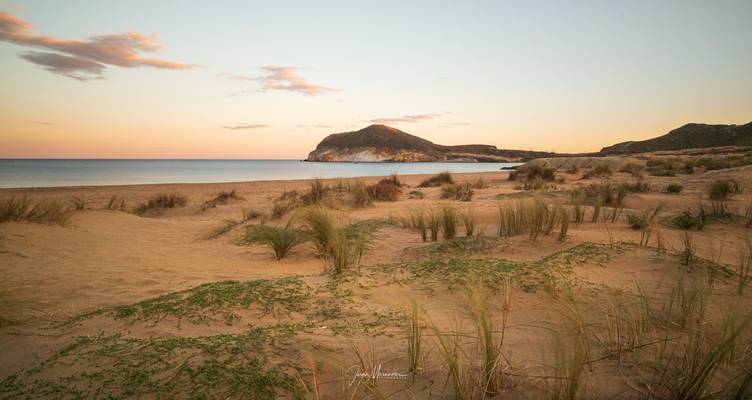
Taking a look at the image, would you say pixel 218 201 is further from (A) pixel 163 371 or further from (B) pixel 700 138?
(B) pixel 700 138

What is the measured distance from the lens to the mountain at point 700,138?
177ft

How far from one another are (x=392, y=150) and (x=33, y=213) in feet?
294

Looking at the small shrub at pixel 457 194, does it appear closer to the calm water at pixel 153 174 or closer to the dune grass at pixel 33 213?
the calm water at pixel 153 174

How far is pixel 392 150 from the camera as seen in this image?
94688 millimetres

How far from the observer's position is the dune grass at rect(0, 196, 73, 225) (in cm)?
631

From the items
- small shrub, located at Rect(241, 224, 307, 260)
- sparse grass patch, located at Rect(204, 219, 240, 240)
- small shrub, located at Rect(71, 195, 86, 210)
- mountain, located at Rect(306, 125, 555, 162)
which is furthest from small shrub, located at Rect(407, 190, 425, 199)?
mountain, located at Rect(306, 125, 555, 162)

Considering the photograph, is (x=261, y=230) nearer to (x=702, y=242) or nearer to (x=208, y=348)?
(x=208, y=348)

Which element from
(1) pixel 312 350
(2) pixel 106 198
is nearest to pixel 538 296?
(1) pixel 312 350

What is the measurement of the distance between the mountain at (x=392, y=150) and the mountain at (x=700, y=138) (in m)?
28.4

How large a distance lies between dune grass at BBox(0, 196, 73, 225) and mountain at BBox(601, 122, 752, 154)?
70270mm

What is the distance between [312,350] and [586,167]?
32233 mm

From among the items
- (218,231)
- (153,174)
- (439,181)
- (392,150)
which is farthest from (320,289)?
(392,150)

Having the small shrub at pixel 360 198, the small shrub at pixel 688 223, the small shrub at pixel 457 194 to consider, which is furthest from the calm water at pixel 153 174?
the small shrub at pixel 688 223

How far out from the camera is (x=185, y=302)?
3.20 meters
